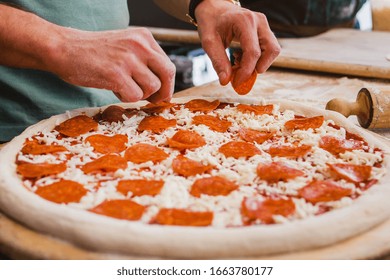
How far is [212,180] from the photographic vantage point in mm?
1120

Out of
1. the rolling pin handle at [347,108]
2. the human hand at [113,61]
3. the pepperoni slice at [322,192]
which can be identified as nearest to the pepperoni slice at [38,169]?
the human hand at [113,61]

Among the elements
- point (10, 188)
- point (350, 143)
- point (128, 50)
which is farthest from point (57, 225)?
point (350, 143)

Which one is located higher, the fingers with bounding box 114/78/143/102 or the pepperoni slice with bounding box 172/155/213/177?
the fingers with bounding box 114/78/143/102

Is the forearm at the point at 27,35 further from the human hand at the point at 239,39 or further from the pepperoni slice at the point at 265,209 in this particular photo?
the pepperoni slice at the point at 265,209

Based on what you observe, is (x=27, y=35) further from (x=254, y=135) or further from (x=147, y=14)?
(x=147, y=14)

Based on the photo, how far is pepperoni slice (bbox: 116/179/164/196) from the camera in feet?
3.54

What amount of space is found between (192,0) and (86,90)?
51 cm

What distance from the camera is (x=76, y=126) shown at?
146 cm

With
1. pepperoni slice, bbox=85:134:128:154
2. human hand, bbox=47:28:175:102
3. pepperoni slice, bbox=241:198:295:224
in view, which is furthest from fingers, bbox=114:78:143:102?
pepperoni slice, bbox=241:198:295:224

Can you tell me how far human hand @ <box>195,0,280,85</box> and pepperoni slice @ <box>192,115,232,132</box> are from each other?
0.40 feet

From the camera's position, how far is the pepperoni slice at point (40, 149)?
1.28 meters

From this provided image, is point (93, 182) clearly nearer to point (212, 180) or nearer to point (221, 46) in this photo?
point (212, 180)

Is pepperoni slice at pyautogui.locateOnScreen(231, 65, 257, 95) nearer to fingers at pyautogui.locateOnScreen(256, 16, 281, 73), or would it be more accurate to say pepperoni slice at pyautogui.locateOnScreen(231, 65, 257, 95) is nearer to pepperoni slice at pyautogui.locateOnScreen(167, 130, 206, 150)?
fingers at pyautogui.locateOnScreen(256, 16, 281, 73)

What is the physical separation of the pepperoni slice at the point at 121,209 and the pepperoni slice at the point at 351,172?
460 millimetres
